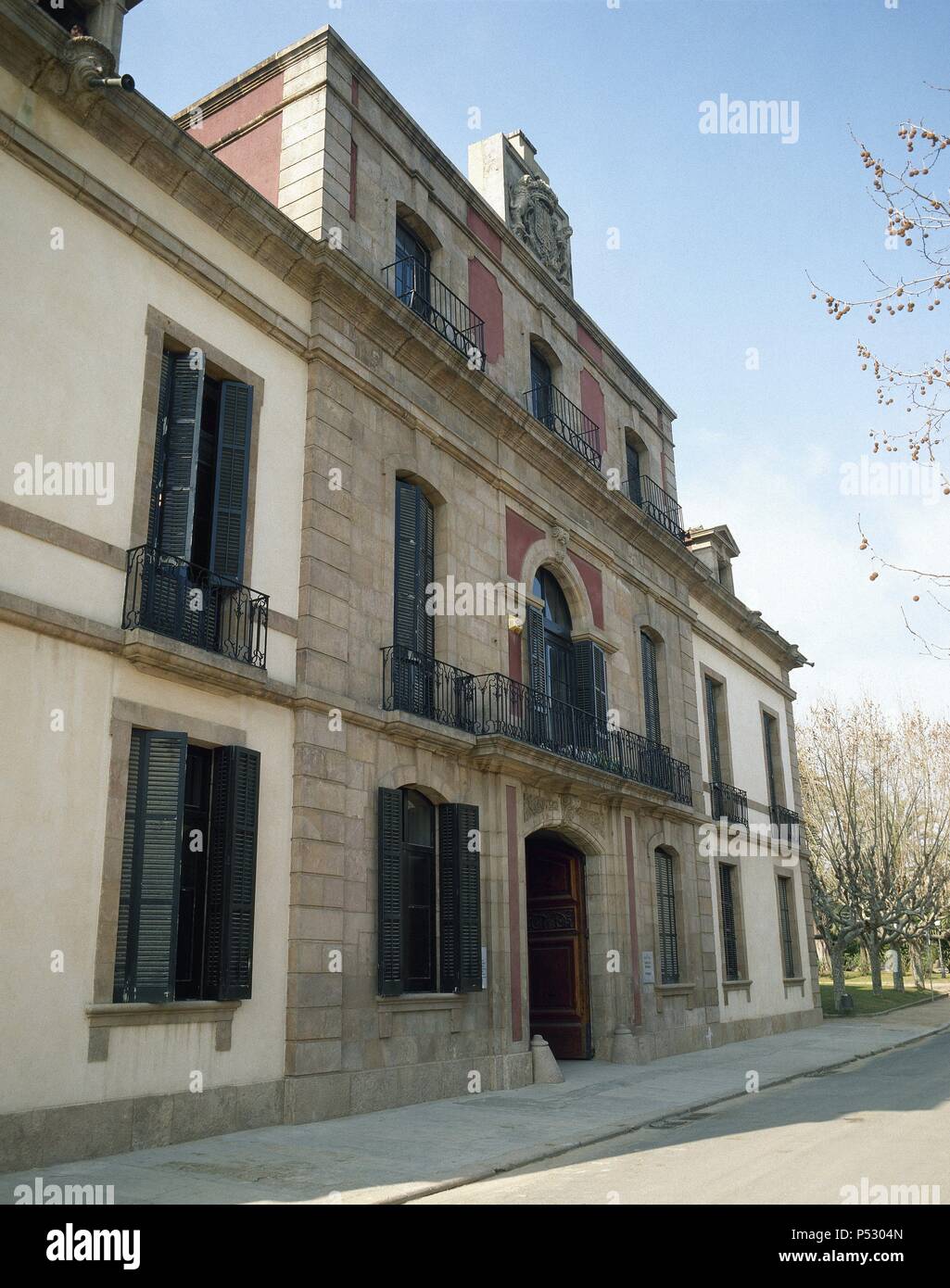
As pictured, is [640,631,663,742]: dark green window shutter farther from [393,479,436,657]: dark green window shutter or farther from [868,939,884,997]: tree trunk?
[868,939,884,997]: tree trunk

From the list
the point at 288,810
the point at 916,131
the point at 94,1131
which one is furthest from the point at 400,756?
the point at 916,131

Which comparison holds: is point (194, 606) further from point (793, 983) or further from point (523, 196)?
point (793, 983)

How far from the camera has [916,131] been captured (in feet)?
26.2

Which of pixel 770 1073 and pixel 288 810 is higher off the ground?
pixel 288 810

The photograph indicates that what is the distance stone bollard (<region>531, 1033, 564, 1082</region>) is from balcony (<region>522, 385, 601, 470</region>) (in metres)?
10.4

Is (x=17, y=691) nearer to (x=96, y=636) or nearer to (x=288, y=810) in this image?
(x=96, y=636)

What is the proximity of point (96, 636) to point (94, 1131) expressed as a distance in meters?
4.51

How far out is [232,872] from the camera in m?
11.6

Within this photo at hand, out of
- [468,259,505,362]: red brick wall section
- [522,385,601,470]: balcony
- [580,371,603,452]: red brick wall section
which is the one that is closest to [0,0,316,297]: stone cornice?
[468,259,505,362]: red brick wall section

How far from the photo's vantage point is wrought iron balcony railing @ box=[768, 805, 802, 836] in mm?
30047

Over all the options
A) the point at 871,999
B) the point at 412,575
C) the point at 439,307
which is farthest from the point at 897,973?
the point at 439,307

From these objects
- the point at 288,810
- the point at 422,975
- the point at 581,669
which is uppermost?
the point at 581,669

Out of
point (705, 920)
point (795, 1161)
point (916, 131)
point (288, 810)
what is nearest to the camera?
point (916, 131)

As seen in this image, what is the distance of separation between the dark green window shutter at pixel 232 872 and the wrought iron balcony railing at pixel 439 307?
7.83 meters
